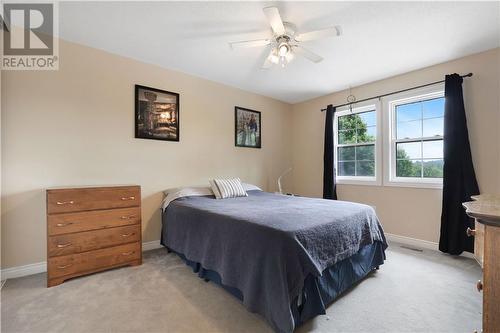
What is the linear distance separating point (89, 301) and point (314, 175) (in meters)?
3.77

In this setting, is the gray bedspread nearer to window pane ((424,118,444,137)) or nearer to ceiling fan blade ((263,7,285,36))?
ceiling fan blade ((263,7,285,36))

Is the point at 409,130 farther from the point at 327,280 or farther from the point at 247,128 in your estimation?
the point at 327,280

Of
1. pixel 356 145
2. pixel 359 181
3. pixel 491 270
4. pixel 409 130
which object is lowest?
pixel 491 270

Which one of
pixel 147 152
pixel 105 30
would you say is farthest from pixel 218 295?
pixel 105 30

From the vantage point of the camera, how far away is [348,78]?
347 cm

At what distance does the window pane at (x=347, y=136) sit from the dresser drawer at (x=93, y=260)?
3.62 metres

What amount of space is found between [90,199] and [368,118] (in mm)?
4048

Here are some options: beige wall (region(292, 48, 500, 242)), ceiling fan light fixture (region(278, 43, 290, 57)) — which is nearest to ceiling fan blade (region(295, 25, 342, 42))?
ceiling fan light fixture (region(278, 43, 290, 57))

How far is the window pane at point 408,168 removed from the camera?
3.23 meters

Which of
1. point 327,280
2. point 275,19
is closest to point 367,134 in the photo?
point 275,19

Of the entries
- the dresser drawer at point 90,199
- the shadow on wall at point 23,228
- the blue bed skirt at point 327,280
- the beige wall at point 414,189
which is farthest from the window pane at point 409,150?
the shadow on wall at point 23,228

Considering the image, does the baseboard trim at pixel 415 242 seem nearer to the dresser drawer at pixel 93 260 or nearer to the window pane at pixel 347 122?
the window pane at pixel 347 122

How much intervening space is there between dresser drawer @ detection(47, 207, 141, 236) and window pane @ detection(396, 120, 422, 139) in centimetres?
375

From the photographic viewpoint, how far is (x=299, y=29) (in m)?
2.24
